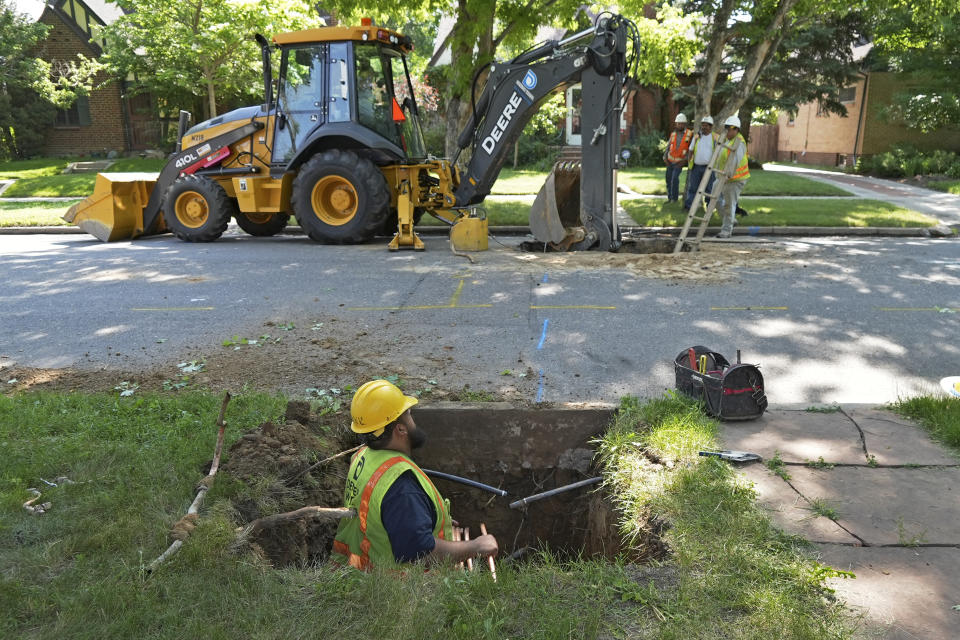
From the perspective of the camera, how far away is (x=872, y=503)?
3.76 metres

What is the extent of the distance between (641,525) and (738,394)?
153cm

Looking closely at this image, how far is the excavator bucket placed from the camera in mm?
A: 11086

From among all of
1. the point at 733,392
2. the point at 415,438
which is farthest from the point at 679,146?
the point at 415,438

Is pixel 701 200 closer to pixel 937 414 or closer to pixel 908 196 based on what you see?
pixel 937 414

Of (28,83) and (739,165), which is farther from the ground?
(28,83)

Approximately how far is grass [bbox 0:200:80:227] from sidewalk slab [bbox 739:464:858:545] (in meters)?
13.5

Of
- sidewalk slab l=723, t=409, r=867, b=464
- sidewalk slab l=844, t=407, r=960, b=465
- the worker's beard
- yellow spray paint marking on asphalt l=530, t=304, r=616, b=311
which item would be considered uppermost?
the worker's beard

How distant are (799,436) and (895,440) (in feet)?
1.81

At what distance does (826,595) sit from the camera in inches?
116

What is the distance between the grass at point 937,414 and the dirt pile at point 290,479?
3.61 m

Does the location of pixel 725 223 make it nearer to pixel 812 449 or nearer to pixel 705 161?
pixel 705 161

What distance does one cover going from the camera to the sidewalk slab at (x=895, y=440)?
426 centimetres

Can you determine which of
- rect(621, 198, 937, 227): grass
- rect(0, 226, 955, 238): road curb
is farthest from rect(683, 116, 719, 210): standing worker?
rect(0, 226, 955, 238): road curb

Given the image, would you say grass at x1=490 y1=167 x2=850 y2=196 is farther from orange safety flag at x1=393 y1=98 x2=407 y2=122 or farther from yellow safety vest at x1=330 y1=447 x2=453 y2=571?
yellow safety vest at x1=330 y1=447 x2=453 y2=571
